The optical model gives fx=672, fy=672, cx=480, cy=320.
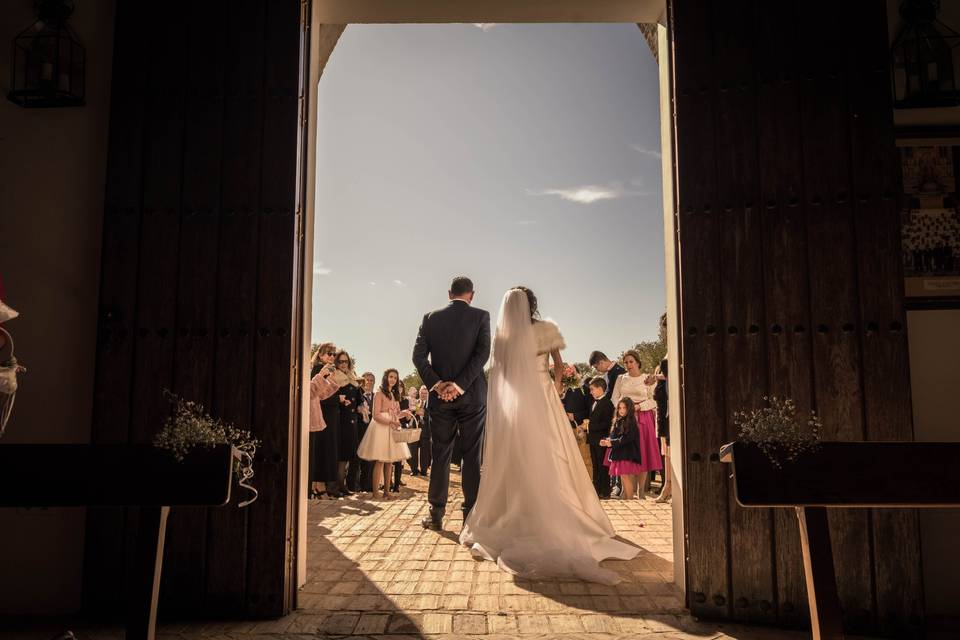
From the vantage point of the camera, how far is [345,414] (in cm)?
784

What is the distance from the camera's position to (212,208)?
11.2ft

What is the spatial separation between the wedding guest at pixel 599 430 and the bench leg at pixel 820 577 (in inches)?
216

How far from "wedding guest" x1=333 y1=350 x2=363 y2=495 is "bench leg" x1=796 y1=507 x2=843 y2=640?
591 cm

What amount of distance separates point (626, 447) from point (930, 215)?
14.4ft

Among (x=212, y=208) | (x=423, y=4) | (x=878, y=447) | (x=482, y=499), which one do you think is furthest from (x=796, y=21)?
(x=482, y=499)

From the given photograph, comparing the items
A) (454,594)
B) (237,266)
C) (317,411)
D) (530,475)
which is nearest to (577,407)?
(317,411)

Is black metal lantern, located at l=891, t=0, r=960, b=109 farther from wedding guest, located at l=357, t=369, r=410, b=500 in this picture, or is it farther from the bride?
wedding guest, located at l=357, t=369, r=410, b=500

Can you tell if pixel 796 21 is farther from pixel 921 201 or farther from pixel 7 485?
pixel 7 485

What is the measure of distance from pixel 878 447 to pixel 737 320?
114cm

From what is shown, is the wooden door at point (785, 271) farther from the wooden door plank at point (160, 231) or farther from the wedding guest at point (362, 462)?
the wedding guest at point (362, 462)

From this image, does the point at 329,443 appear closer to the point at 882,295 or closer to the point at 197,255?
the point at 197,255

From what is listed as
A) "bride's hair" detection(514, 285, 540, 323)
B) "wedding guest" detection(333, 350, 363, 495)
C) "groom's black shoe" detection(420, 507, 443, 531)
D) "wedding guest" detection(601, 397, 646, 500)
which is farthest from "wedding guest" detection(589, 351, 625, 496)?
"groom's black shoe" detection(420, 507, 443, 531)

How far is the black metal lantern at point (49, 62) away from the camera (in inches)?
133

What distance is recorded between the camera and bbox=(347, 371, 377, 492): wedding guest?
821 centimetres
